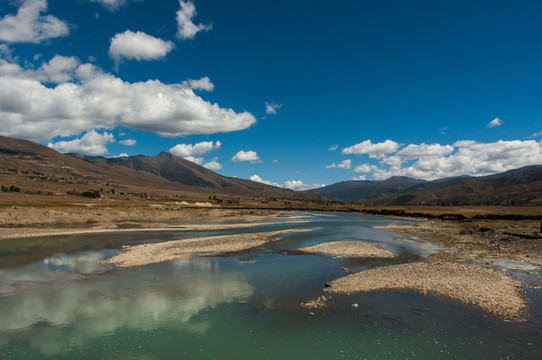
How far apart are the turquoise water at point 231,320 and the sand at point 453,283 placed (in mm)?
1119

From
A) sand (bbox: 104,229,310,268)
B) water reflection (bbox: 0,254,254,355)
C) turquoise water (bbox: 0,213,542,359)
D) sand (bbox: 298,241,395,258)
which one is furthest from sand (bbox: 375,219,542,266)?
water reflection (bbox: 0,254,254,355)

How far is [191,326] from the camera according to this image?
66.1 ft

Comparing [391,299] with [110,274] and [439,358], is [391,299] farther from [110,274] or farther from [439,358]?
[110,274]

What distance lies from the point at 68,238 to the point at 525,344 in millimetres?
63950

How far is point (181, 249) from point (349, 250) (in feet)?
80.5

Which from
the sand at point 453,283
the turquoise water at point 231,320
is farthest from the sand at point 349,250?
the turquoise water at point 231,320

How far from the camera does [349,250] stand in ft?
153

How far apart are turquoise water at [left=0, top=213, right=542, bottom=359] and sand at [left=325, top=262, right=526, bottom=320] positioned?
1119mm

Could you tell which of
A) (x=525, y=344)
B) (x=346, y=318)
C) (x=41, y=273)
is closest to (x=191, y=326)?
(x=346, y=318)

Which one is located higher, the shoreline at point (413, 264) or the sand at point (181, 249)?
the shoreline at point (413, 264)

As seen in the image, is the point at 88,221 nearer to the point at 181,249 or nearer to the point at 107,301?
the point at 181,249

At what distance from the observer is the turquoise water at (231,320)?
17.1 m

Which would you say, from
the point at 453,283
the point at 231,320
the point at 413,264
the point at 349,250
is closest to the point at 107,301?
the point at 231,320

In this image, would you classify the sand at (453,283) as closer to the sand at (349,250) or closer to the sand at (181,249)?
the sand at (349,250)
